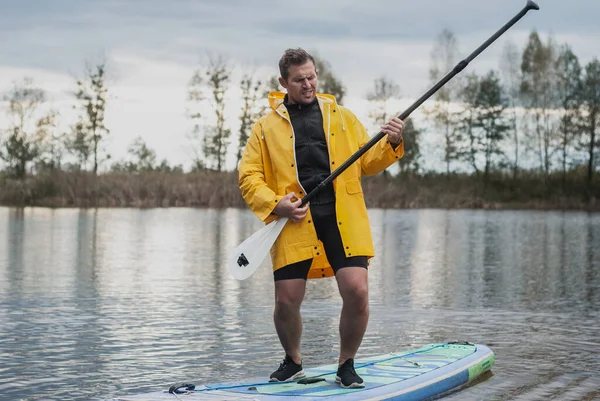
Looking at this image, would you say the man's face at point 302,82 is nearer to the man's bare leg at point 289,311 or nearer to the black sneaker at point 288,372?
Result: the man's bare leg at point 289,311

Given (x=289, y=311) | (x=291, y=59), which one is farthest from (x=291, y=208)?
(x=291, y=59)

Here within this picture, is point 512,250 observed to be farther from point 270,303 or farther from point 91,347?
point 91,347

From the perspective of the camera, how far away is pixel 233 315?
11125 millimetres

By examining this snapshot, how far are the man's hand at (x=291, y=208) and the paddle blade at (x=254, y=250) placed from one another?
0.35ft

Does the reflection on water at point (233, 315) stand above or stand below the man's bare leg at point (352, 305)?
below

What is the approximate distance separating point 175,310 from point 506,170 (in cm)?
6044

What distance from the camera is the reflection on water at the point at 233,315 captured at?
24.7 ft

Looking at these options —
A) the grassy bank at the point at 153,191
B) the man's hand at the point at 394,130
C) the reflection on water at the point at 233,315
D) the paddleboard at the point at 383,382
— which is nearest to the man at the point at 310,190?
the man's hand at the point at 394,130

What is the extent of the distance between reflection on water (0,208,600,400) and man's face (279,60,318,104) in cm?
215

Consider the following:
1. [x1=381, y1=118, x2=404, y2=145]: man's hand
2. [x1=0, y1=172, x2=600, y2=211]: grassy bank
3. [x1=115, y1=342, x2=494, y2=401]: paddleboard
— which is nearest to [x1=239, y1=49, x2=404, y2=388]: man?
[x1=381, y1=118, x2=404, y2=145]: man's hand

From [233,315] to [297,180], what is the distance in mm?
5093

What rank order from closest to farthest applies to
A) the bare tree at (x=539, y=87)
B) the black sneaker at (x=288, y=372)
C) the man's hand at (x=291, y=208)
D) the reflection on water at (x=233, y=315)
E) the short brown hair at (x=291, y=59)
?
the man's hand at (x=291, y=208)
the short brown hair at (x=291, y=59)
the black sneaker at (x=288, y=372)
the reflection on water at (x=233, y=315)
the bare tree at (x=539, y=87)

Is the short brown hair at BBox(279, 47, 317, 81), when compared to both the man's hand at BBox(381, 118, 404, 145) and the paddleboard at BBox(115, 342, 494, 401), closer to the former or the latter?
the man's hand at BBox(381, 118, 404, 145)

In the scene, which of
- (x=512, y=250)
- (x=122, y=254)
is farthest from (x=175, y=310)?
(x=512, y=250)
